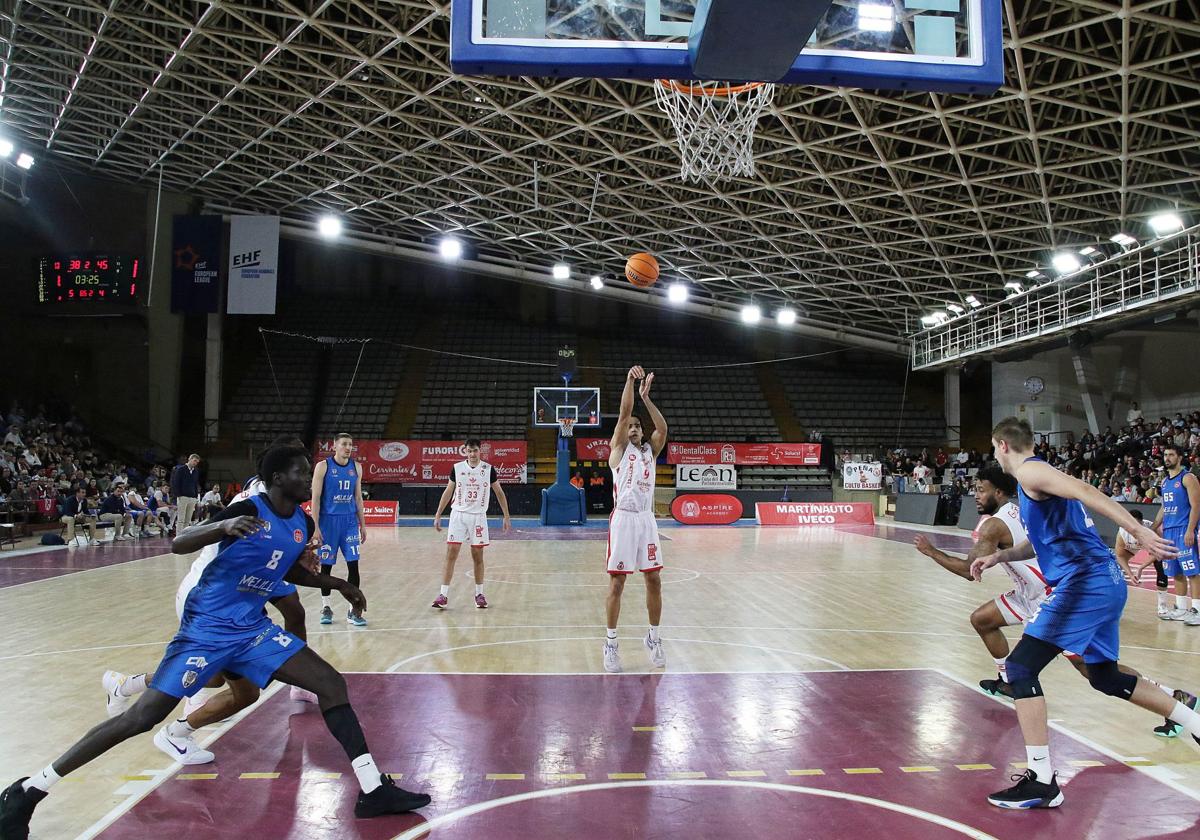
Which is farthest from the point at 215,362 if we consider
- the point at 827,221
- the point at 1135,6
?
the point at 1135,6

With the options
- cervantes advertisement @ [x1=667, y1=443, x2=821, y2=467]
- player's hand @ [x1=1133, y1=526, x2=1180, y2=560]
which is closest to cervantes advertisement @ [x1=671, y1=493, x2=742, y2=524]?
cervantes advertisement @ [x1=667, y1=443, x2=821, y2=467]

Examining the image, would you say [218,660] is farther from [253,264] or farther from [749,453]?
[749,453]

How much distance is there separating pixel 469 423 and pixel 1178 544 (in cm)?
2645

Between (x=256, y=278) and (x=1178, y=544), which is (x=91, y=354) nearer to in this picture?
(x=256, y=278)

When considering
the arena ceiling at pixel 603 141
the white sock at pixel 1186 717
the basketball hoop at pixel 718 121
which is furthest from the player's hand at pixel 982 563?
the arena ceiling at pixel 603 141

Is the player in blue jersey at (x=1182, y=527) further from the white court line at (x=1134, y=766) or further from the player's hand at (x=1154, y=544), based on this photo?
the player's hand at (x=1154, y=544)

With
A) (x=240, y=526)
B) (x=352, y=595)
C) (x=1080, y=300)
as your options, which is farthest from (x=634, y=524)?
(x=1080, y=300)

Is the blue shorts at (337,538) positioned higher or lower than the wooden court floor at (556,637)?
higher

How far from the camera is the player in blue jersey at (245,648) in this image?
3.43 meters

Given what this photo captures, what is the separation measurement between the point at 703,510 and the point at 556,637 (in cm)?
1907

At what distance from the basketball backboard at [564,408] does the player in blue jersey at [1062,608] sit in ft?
69.1

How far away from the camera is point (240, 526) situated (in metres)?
3.59

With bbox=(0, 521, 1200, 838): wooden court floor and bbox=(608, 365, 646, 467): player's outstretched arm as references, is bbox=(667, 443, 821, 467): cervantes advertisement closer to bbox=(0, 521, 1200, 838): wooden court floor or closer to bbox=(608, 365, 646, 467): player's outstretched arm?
bbox=(0, 521, 1200, 838): wooden court floor

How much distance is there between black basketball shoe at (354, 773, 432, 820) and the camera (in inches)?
140
